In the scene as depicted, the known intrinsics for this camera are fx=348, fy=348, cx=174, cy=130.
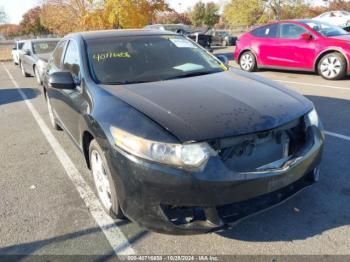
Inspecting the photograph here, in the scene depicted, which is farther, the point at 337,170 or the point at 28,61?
the point at 28,61

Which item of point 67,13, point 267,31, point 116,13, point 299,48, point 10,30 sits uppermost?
point 67,13

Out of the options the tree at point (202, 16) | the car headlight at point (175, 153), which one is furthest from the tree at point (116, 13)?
the tree at point (202, 16)

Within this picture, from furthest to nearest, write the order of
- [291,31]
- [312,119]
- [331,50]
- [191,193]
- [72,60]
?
[291,31]
[331,50]
[72,60]
[312,119]
[191,193]

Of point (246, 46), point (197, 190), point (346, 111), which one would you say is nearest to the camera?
point (197, 190)

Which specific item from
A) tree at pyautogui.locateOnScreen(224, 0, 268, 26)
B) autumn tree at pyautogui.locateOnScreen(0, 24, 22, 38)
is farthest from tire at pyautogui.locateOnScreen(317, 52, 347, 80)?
autumn tree at pyautogui.locateOnScreen(0, 24, 22, 38)

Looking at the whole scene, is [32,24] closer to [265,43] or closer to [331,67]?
[265,43]

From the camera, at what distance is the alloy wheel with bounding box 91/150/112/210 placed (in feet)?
9.64

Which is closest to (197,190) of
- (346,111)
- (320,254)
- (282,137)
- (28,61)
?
(282,137)

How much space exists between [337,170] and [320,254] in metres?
1.43

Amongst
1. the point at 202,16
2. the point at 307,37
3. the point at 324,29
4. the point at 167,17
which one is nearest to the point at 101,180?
the point at 307,37

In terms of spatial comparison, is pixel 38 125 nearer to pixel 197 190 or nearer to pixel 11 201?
pixel 11 201

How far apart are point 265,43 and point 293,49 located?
104cm

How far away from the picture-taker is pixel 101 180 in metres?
3.09

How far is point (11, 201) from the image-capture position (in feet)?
11.3
